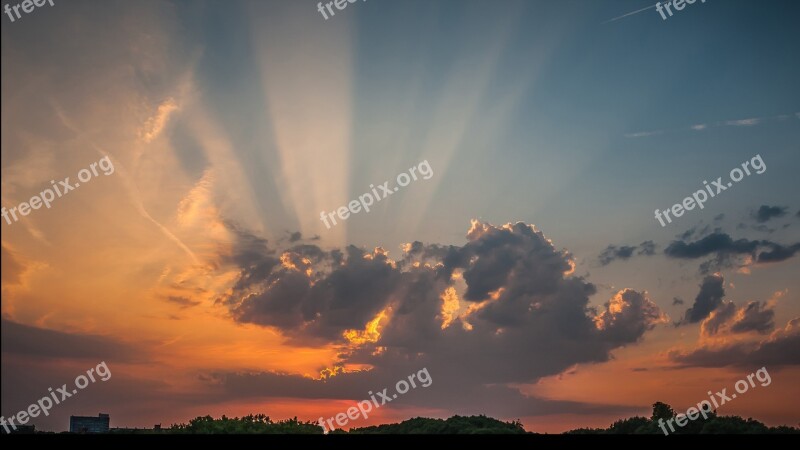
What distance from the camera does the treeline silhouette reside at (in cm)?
2359

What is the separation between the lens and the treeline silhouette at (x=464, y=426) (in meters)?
23.6

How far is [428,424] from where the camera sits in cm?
2586

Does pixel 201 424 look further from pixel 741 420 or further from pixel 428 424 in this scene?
pixel 741 420

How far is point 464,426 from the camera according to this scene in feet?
81.7
